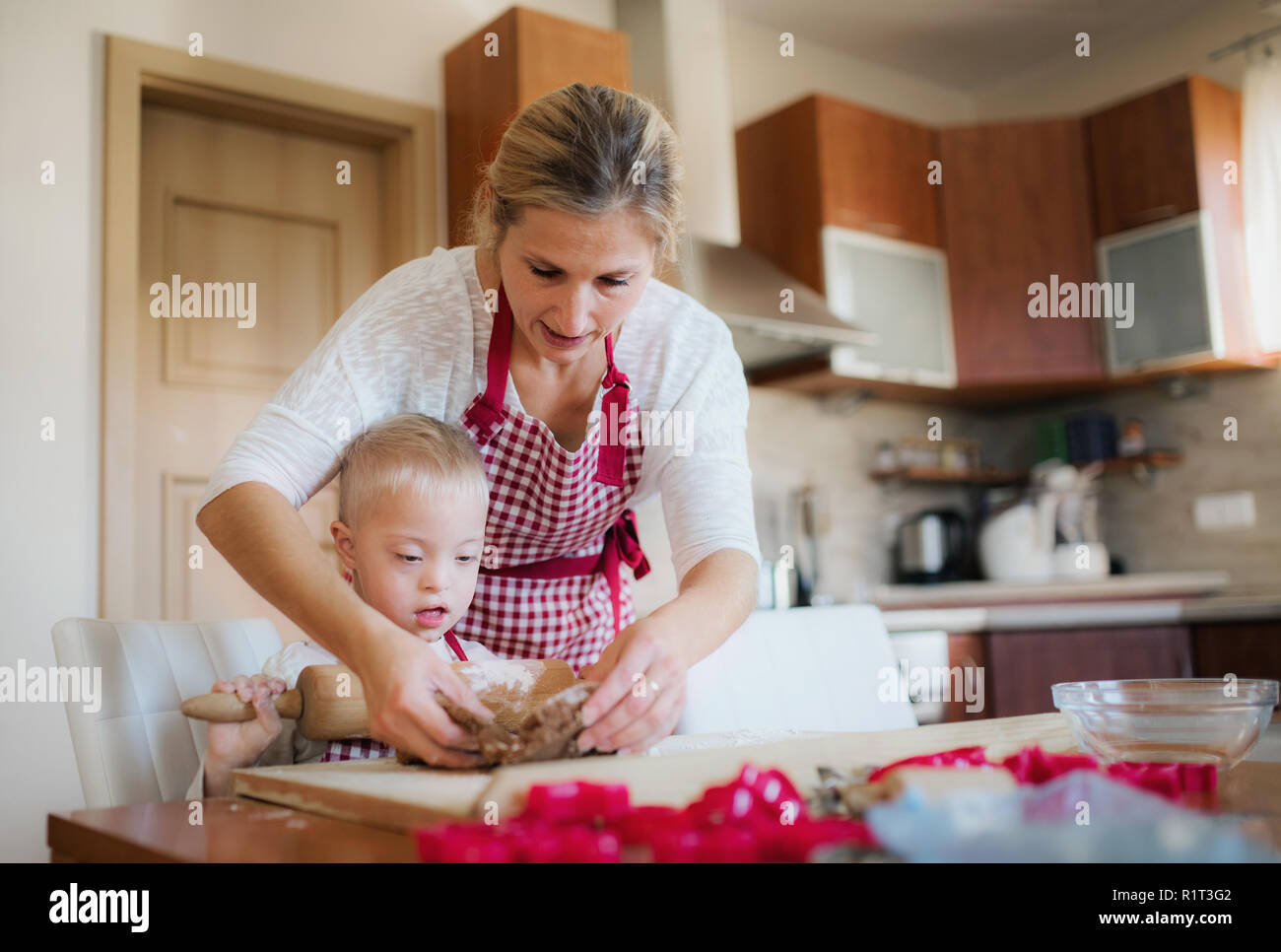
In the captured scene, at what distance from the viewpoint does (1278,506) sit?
3354 mm

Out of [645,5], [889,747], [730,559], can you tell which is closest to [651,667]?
[889,747]

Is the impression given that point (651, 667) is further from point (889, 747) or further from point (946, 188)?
point (946, 188)

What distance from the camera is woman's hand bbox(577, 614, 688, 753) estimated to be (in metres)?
0.79

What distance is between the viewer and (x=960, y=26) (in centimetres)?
383

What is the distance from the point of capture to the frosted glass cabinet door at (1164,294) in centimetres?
330

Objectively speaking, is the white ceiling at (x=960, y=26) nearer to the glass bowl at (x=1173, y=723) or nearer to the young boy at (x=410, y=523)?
the young boy at (x=410, y=523)

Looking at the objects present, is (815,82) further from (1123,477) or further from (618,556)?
(618,556)

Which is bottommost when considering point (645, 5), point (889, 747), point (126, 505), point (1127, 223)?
point (889, 747)

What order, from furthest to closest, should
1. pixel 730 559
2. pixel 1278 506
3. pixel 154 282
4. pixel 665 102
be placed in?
pixel 1278 506 < pixel 665 102 < pixel 154 282 < pixel 730 559

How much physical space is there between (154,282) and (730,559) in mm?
2041

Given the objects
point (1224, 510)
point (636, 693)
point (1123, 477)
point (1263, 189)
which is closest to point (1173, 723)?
point (636, 693)

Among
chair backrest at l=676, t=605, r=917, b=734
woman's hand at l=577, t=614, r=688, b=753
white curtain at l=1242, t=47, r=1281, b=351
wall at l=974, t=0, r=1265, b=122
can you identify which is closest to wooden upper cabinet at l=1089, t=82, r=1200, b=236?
white curtain at l=1242, t=47, r=1281, b=351
